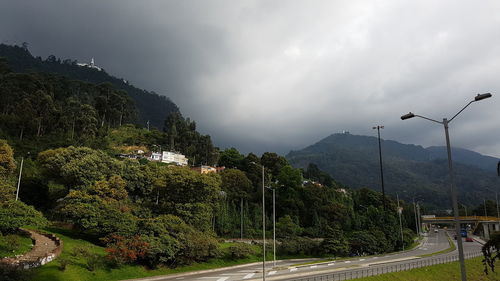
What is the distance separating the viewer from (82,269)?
32.0 m

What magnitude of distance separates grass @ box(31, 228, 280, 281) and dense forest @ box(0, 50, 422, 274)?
3.58ft

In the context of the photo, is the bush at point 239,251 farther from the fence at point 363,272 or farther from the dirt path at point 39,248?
the dirt path at point 39,248

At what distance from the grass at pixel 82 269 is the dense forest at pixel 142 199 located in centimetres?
109

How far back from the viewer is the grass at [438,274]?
33662mm

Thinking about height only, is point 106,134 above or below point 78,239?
above

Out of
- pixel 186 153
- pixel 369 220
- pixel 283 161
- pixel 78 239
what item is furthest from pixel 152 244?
pixel 186 153

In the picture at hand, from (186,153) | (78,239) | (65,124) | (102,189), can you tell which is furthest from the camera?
(186,153)

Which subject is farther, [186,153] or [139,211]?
[186,153]

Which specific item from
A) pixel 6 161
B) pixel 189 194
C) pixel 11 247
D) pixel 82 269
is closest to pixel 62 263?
pixel 82 269

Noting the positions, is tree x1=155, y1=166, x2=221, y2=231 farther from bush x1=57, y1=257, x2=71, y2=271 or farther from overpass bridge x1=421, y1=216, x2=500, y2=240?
overpass bridge x1=421, y1=216, x2=500, y2=240

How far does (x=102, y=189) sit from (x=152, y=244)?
45.8 feet

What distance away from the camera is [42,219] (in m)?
34.3

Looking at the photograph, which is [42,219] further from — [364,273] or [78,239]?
[364,273]

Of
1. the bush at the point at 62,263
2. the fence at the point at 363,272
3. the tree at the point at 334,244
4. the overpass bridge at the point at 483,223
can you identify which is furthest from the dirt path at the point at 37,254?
the overpass bridge at the point at 483,223
